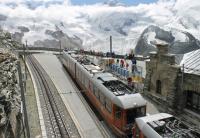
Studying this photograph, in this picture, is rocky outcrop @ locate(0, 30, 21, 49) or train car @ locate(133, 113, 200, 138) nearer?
train car @ locate(133, 113, 200, 138)

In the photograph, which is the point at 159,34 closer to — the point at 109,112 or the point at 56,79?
the point at 56,79

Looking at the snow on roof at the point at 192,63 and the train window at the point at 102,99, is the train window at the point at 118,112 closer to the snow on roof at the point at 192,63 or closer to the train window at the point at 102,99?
the train window at the point at 102,99

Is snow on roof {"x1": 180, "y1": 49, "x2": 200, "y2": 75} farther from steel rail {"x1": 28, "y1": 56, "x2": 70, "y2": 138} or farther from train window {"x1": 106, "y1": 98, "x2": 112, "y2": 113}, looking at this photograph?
steel rail {"x1": 28, "y1": 56, "x2": 70, "y2": 138}

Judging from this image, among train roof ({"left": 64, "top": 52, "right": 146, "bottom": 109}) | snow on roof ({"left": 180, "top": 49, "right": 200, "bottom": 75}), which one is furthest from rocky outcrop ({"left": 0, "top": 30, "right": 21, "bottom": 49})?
snow on roof ({"left": 180, "top": 49, "right": 200, "bottom": 75})

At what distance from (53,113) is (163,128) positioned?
15559mm

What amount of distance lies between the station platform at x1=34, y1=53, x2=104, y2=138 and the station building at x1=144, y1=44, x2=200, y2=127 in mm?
8198

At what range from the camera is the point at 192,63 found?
1155 inches

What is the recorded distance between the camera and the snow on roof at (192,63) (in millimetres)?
27789

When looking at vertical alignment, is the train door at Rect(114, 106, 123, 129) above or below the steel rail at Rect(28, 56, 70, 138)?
above

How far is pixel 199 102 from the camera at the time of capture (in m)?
27.1

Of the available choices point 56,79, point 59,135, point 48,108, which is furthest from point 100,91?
point 56,79

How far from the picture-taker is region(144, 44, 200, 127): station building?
27422 millimetres

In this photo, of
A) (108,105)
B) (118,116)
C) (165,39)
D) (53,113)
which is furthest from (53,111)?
(165,39)

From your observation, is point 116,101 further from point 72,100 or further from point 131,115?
point 72,100
